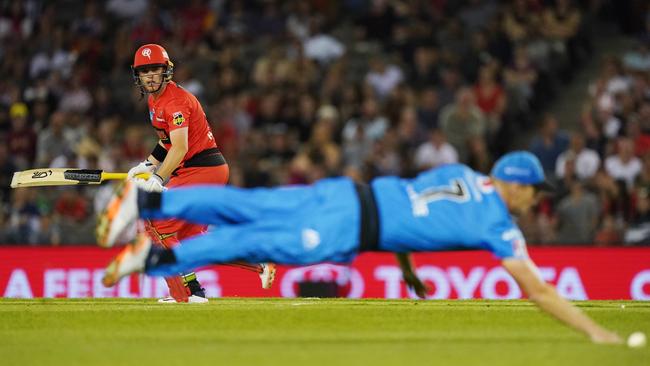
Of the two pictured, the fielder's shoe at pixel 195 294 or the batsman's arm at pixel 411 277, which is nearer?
the batsman's arm at pixel 411 277

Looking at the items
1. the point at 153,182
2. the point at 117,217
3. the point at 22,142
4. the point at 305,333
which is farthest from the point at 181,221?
the point at 22,142

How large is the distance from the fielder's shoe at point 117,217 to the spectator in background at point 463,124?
11.7 metres

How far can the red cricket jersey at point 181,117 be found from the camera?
520 inches

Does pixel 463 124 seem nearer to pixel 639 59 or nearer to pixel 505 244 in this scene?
pixel 639 59

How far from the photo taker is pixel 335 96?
73.4ft

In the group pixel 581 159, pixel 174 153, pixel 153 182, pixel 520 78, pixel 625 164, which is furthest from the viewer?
pixel 520 78

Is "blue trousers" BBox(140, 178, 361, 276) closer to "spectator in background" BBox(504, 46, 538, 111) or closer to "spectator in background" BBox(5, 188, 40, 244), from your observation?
"spectator in background" BBox(5, 188, 40, 244)

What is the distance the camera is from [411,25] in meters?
23.6

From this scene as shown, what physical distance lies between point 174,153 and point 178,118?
398 millimetres

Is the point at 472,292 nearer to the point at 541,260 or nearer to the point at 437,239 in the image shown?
the point at 541,260

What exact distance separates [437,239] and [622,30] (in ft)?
48.7

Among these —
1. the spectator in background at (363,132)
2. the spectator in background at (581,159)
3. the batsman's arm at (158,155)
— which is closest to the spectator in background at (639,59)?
the spectator in background at (581,159)

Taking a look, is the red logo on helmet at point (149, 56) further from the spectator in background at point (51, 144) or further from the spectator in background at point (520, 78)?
the spectator in background at point (520, 78)

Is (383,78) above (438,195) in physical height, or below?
above
